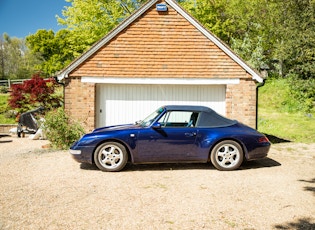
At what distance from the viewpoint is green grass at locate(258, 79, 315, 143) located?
12625 mm

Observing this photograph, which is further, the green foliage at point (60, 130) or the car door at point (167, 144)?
the green foliage at point (60, 130)

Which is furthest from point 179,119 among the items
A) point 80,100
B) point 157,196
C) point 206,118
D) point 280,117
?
point 280,117

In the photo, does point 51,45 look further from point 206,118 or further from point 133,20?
point 206,118

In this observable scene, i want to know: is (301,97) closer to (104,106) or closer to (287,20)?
(287,20)

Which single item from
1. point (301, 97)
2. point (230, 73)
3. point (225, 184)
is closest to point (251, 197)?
point (225, 184)

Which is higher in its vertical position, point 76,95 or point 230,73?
point 230,73

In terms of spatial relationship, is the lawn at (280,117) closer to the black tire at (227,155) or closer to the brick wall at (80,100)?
the black tire at (227,155)

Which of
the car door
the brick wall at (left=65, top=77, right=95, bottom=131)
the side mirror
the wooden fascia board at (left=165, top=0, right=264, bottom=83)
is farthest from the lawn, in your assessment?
the brick wall at (left=65, top=77, right=95, bottom=131)

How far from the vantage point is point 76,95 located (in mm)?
10211

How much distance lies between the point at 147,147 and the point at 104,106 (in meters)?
4.62

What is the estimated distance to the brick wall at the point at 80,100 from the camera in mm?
10172

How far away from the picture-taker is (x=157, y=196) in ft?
16.0

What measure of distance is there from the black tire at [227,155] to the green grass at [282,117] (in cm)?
571

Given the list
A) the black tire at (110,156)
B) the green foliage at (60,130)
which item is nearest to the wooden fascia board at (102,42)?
the green foliage at (60,130)
